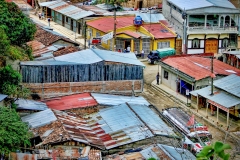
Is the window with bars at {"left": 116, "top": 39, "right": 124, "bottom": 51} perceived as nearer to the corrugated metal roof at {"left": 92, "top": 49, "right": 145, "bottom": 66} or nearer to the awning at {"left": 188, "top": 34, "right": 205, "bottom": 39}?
the awning at {"left": 188, "top": 34, "right": 205, "bottom": 39}

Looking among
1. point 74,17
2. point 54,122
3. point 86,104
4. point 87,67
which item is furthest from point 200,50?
point 54,122

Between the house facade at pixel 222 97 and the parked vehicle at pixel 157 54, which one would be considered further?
the parked vehicle at pixel 157 54

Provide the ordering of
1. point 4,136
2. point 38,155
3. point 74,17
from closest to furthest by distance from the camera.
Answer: point 4,136 < point 38,155 < point 74,17

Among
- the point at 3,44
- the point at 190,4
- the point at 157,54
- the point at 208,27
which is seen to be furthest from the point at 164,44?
the point at 3,44

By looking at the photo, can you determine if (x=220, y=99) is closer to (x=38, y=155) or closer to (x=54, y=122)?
(x=54, y=122)

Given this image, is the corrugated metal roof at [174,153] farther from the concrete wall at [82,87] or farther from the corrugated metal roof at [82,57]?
the corrugated metal roof at [82,57]

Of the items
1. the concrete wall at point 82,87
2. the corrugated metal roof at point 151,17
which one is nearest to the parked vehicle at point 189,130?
the concrete wall at point 82,87
